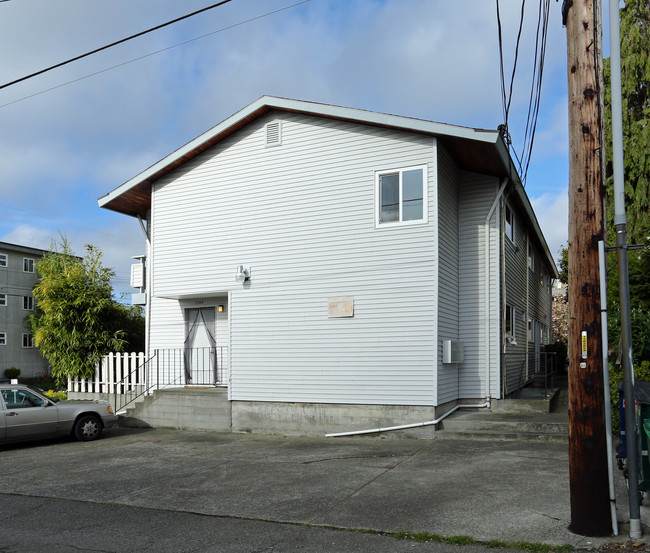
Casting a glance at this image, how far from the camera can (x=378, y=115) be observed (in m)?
12.6

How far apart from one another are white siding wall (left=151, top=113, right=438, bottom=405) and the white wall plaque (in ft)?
0.38

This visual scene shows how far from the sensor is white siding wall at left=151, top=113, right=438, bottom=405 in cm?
1234

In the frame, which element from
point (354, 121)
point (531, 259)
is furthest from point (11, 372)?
point (354, 121)

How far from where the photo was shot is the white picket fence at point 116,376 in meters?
16.4

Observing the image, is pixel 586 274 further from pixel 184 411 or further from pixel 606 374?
pixel 184 411

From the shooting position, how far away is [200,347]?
52.2 ft

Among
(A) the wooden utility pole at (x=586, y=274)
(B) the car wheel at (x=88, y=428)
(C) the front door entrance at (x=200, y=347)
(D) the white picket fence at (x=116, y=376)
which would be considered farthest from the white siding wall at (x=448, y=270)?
(D) the white picket fence at (x=116, y=376)

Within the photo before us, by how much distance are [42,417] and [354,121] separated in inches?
344

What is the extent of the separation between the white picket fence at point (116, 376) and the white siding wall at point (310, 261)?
2342 mm

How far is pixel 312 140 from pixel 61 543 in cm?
959

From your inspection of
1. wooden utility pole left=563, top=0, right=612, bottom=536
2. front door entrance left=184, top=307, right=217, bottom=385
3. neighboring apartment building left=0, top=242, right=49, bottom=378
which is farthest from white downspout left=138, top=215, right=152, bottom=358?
neighboring apartment building left=0, top=242, right=49, bottom=378

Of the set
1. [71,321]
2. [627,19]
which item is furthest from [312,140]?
[627,19]

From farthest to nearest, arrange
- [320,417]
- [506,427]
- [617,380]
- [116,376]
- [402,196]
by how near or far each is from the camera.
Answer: [116,376], [320,417], [402,196], [506,427], [617,380]

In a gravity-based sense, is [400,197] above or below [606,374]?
above
